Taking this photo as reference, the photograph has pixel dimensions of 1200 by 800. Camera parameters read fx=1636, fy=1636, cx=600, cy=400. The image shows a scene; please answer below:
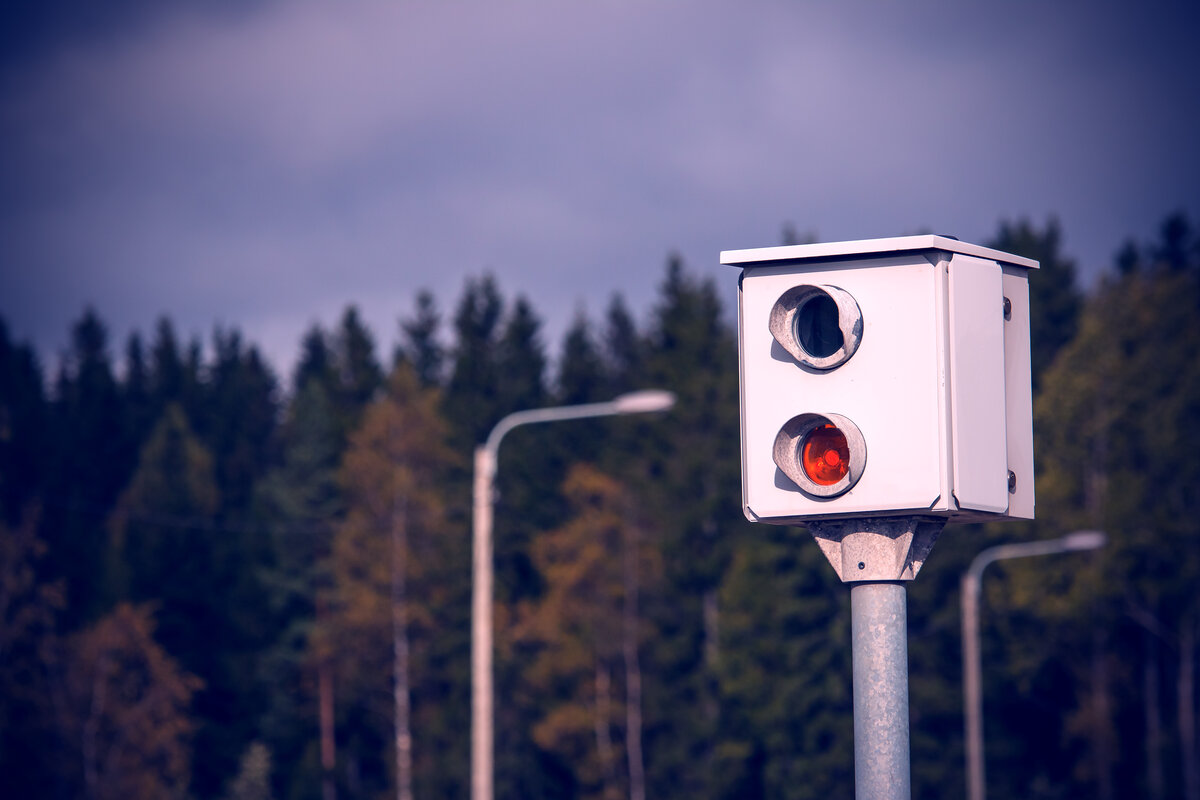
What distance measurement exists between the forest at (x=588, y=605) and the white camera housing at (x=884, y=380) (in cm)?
4019

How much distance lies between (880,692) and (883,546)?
12.5 inches

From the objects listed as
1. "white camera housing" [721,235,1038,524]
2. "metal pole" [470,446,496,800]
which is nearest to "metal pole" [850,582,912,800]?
"white camera housing" [721,235,1038,524]

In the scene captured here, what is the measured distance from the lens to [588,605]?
167 ft

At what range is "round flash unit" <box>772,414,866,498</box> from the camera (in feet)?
11.8

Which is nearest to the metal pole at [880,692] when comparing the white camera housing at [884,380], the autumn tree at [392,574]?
the white camera housing at [884,380]

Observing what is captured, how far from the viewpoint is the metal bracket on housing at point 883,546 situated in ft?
11.8

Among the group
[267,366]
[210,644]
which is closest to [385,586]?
[210,644]

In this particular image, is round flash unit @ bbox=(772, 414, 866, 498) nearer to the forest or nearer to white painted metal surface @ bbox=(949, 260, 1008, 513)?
white painted metal surface @ bbox=(949, 260, 1008, 513)

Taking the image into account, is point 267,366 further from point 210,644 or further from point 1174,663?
point 1174,663

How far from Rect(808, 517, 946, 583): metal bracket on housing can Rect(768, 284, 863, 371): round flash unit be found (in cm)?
36

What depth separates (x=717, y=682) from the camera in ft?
162

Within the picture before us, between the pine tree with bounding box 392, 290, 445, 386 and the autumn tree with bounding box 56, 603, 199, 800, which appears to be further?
the pine tree with bounding box 392, 290, 445, 386

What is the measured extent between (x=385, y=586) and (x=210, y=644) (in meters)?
9.48

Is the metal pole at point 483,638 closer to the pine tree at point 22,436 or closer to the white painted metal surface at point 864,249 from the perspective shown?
the white painted metal surface at point 864,249
